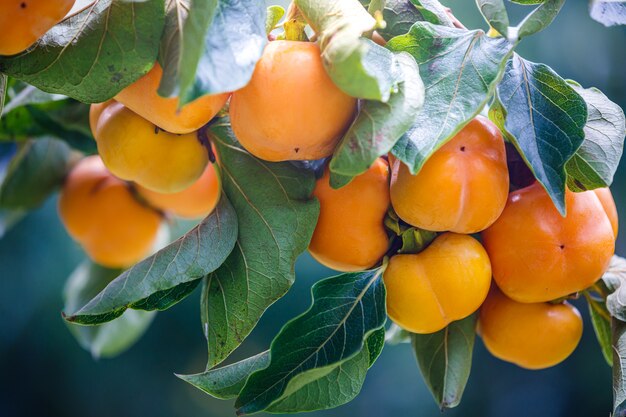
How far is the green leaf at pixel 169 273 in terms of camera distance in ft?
1.94

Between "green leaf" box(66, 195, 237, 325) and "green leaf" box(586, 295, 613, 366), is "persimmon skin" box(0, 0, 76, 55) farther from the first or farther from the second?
"green leaf" box(586, 295, 613, 366)

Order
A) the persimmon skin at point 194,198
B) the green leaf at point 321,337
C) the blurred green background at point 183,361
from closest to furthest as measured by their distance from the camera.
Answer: the green leaf at point 321,337 → the persimmon skin at point 194,198 → the blurred green background at point 183,361

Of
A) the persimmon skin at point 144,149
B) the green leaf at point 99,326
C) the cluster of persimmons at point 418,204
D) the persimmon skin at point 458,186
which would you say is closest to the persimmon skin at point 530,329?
the cluster of persimmons at point 418,204

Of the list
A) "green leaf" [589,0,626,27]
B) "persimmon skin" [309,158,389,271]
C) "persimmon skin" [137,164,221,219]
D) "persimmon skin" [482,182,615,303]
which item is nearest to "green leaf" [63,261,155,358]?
"persimmon skin" [137,164,221,219]

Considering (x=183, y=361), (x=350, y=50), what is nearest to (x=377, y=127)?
(x=350, y=50)

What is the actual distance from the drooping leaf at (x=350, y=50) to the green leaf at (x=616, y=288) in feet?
1.20

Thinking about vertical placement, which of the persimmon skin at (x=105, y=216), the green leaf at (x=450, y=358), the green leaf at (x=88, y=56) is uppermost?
the green leaf at (x=88, y=56)

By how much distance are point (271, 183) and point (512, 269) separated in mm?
245

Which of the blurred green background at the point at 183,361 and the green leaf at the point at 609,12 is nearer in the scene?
the green leaf at the point at 609,12

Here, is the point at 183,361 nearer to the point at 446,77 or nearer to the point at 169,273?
the point at 169,273

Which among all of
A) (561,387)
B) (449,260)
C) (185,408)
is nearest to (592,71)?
(561,387)

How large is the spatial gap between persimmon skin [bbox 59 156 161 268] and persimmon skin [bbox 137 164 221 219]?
4cm

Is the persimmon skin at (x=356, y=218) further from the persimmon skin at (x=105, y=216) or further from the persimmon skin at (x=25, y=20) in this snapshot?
the persimmon skin at (x=105, y=216)

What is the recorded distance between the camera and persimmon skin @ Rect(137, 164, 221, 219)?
1.00 m
